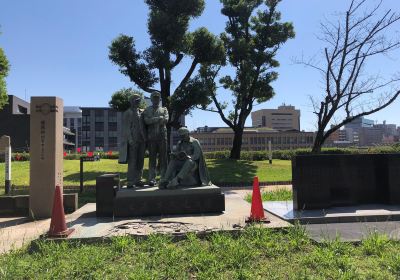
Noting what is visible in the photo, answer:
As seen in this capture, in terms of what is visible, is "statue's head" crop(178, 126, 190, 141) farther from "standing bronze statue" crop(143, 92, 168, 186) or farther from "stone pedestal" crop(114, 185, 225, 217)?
"stone pedestal" crop(114, 185, 225, 217)

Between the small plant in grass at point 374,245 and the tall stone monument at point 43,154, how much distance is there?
728 cm

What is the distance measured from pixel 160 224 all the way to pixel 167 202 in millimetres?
1280

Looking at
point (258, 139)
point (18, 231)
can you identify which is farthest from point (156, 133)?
point (258, 139)

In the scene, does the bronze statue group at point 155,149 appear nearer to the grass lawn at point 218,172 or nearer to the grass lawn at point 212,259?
the grass lawn at point 212,259

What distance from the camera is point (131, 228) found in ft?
23.1

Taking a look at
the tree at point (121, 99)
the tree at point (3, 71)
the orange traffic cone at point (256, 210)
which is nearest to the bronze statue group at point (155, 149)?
the orange traffic cone at point (256, 210)

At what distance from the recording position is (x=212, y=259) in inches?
194

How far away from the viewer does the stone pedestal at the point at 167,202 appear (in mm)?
8531

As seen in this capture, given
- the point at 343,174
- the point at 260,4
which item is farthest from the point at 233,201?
the point at 260,4

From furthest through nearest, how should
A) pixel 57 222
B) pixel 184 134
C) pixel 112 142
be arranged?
pixel 112 142, pixel 184 134, pixel 57 222

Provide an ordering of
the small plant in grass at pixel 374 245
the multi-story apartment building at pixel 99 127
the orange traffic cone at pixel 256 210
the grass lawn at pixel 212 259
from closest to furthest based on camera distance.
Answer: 1. the grass lawn at pixel 212 259
2. the small plant in grass at pixel 374 245
3. the orange traffic cone at pixel 256 210
4. the multi-story apartment building at pixel 99 127

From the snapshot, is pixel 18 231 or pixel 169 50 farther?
pixel 169 50

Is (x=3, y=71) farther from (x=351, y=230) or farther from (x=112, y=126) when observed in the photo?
(x=112, y=126)

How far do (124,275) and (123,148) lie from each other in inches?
201
